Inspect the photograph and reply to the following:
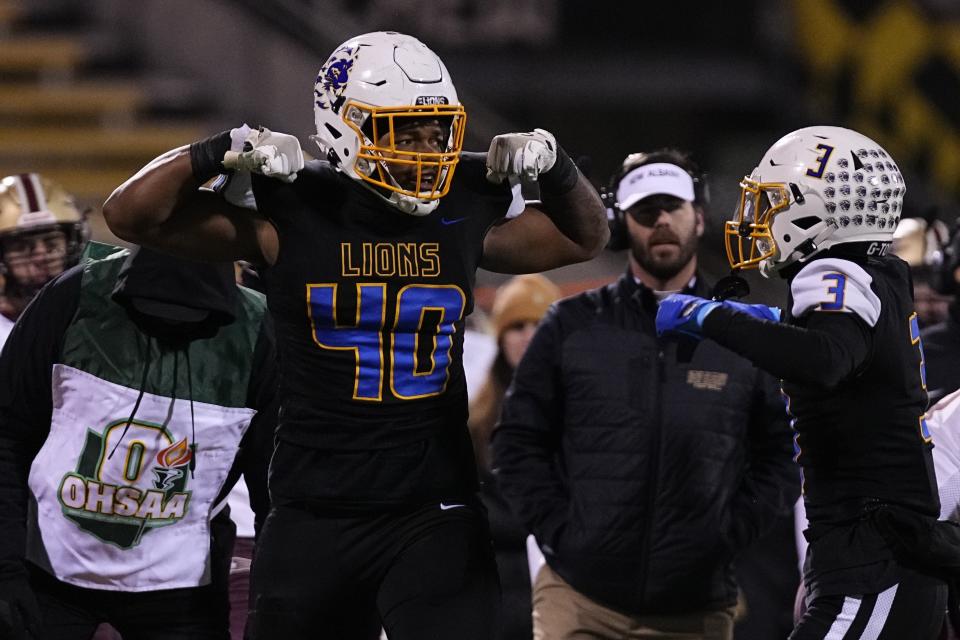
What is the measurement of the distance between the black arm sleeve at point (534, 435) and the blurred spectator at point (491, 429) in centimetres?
112

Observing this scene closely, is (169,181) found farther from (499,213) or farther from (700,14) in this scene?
(700,14)

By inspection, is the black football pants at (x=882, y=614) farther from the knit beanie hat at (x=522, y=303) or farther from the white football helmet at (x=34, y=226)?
the knit beanie hat at (x=522, y=303)

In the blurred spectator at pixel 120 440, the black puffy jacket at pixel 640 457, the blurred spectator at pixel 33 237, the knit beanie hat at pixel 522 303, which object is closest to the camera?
the blurred spectator at pixel 120 440

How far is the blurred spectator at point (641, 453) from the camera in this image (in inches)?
165

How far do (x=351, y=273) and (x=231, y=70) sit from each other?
593 centimetres

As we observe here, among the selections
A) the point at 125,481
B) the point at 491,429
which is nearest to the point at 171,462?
the point at 125,481

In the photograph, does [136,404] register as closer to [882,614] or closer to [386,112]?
[386,112]

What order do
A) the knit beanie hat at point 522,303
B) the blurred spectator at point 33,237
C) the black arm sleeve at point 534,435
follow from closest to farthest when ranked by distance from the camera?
the black arm sleeve at point 534,435
the blurred spectator at point 33,237
the knit beanie hat at point 522,303

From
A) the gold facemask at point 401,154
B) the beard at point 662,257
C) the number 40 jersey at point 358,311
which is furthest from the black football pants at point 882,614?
the beard at point 662,257

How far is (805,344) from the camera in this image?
10.3ft

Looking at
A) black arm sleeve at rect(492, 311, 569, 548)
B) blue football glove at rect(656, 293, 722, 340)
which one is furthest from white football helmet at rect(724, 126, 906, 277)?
black arm sleeve at rect(492, 311, 569, 548)

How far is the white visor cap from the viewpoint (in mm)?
4469

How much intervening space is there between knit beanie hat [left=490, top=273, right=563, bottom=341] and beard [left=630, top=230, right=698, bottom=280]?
147 centimetres

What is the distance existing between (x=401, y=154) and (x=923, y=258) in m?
3.14
